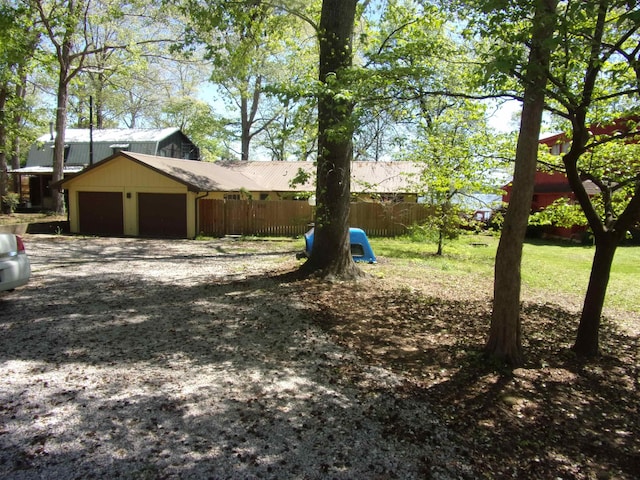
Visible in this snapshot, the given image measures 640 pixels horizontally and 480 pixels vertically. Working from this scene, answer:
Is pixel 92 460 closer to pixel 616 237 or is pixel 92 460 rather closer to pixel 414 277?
pixel 616 237

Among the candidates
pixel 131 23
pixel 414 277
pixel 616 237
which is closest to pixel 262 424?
pixel 616 237

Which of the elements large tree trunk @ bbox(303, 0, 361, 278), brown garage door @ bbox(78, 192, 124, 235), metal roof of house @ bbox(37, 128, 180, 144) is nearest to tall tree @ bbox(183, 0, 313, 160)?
large tree trunk @ bbox(303, 0, 361, 278)

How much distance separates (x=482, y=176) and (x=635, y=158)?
4.99m

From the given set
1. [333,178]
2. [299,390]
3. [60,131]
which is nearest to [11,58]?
[60,131]

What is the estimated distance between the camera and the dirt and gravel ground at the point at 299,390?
2.96m

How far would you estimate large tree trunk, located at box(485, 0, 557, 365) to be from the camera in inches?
160

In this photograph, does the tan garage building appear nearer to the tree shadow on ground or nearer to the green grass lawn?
the green grass lawn

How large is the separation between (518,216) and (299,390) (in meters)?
2.78

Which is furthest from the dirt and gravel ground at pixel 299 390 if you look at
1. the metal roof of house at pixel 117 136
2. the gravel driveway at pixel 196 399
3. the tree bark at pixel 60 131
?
the metal roof of house at pixel 117 136

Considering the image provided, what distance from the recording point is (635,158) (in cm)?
606

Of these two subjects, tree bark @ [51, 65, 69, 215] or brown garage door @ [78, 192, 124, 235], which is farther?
tree bark @ [51, 65, 69, 215]

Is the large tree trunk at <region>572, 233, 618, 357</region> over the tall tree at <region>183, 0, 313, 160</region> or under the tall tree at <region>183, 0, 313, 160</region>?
under

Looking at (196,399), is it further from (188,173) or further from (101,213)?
(101,213)

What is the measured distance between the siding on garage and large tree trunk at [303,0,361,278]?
1152 centimetres
